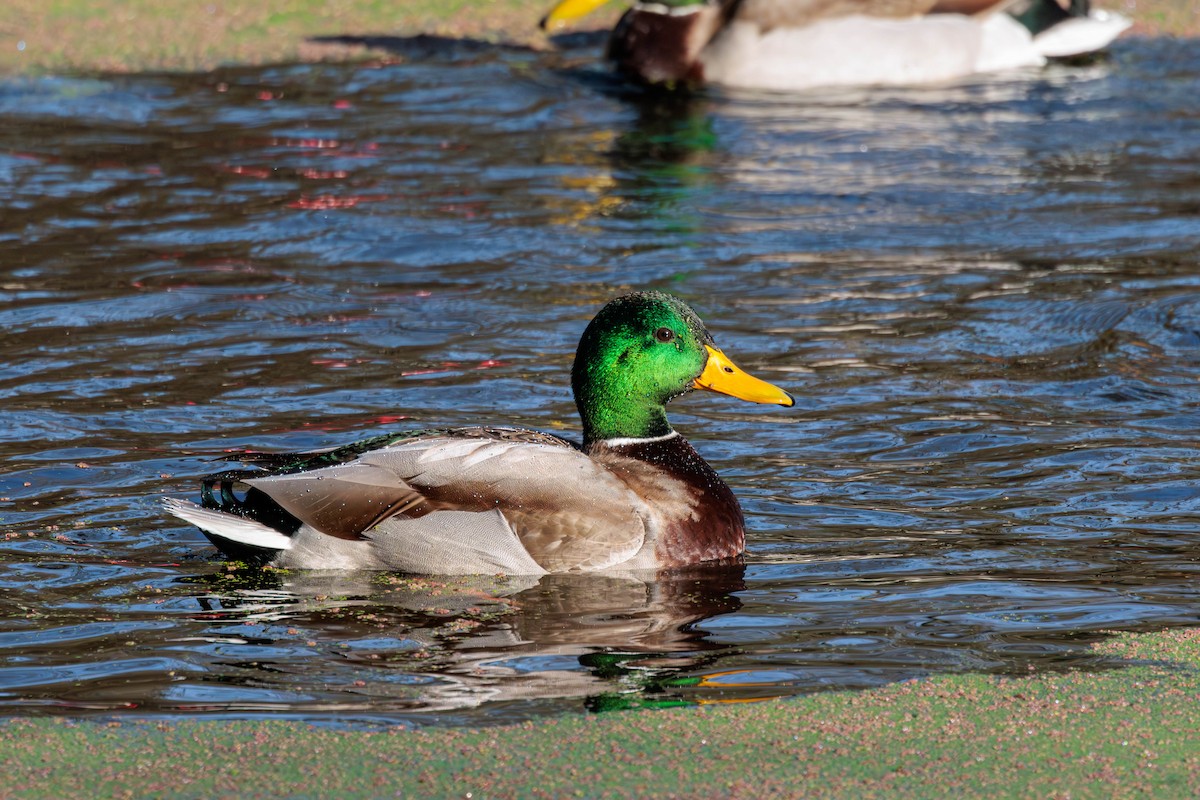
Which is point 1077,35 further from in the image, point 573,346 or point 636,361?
point 636,361

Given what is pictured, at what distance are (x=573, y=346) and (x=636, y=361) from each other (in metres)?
2.25

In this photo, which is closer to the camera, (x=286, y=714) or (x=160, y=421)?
(x=286, y=714)

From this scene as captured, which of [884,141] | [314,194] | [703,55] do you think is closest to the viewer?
[314,194]

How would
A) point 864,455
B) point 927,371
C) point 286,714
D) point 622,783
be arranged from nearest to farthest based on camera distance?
point 622,783 < point 286,714 < point 864,455 < point 927,371

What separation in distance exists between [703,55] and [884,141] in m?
2.20

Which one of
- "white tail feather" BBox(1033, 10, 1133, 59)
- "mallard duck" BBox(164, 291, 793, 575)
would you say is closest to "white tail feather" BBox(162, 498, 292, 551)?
"mallard duck" BBox(164, 291, 793, 575)

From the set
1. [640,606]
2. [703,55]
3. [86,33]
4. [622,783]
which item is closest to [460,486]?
[640,606]

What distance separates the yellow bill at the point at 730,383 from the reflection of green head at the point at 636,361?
0.14 feet

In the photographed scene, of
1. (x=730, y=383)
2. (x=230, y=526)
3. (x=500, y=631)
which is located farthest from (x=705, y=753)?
(x=730, y=383)

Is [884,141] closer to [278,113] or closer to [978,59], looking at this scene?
[978,59]

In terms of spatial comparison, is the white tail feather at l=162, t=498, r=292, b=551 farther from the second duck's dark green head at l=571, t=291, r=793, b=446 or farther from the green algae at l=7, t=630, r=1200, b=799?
the green algae at l=7, t=630, r=1200, b=799

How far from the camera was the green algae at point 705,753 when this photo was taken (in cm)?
427

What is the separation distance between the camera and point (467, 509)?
237 inches

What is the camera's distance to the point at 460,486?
237 inches
